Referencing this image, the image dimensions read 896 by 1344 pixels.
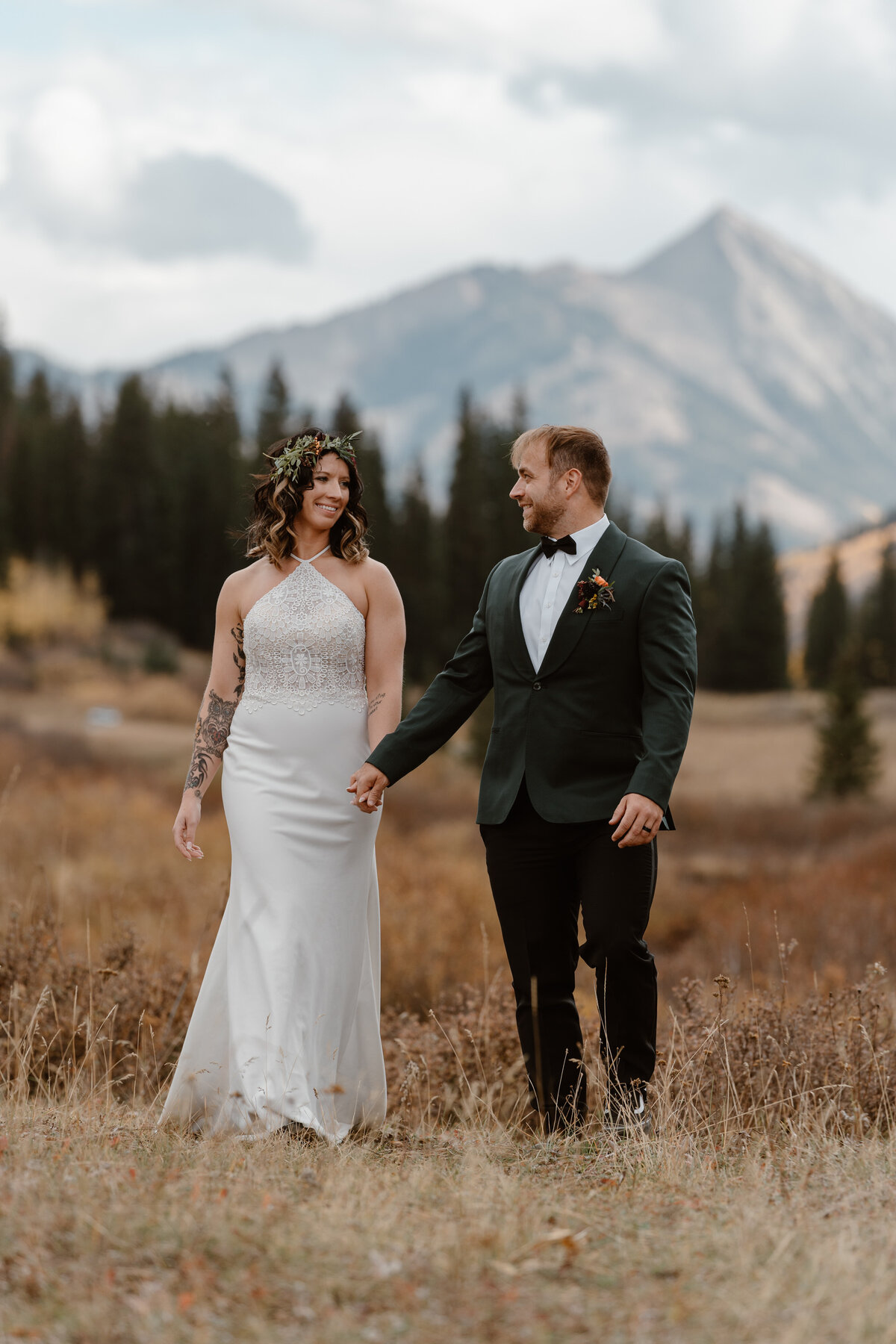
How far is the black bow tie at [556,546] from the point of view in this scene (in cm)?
451

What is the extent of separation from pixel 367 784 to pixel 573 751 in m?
0.77

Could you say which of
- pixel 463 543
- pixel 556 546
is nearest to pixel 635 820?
pixel 556 546

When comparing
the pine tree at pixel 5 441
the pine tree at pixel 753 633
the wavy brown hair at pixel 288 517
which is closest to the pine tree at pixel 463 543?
the pine tree at pixel 5 441

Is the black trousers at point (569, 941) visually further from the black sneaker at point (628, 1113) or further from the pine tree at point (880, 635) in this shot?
the pine tree at point (880, 635)

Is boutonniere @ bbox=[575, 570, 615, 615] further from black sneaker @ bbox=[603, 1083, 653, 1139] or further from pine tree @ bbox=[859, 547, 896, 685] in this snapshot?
pine tree @ bbox=[859, 547, 896, 685]

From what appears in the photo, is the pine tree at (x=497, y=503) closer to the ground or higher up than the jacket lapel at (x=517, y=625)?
higher up

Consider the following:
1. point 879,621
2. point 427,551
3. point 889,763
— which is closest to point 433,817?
point 889,763

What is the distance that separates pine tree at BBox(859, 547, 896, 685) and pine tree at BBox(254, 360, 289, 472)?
35579mm

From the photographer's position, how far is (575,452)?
4.50 m

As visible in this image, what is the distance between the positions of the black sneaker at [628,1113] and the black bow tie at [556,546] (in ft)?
6.15

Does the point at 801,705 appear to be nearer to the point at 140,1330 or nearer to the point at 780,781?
the point at 780,781

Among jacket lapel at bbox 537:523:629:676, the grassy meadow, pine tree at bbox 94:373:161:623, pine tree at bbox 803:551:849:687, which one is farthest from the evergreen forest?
jacket lapel at bbox 537:523:629:676

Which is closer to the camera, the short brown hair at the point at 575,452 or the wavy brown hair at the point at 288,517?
the short brown hair at the point at 575,452

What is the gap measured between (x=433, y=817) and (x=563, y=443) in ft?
61.6
